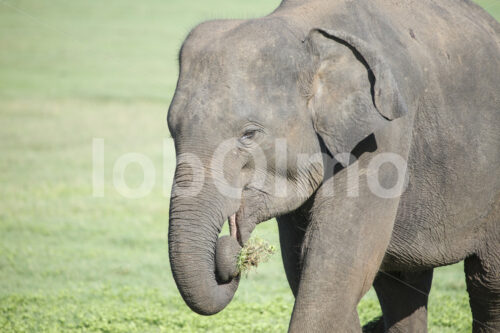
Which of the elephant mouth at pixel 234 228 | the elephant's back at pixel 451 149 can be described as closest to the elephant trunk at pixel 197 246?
the elephant mouth at pixel 234 228

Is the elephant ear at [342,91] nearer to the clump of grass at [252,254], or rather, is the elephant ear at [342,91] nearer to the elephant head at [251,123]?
the elephant head at [251,123]

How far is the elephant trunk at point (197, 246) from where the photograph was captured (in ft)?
12.4

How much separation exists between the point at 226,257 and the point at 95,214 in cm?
802

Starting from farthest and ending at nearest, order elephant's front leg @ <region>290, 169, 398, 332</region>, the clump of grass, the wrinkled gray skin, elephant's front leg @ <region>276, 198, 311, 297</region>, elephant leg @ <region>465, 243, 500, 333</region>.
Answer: elephant leg @ <region>465, 243, 500, 333</region>, elephant's front leg @ <region>276, 198, 311, 297</region>, elephant's front leg @ <region>290, 169, 398, 332</region>, the clump of grass, the wrinkled gray skin

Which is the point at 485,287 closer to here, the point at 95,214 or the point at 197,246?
the point at 197,246

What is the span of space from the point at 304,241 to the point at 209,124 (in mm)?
859

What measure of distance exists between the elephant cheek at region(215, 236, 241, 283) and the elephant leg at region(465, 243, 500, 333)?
204 centimetres

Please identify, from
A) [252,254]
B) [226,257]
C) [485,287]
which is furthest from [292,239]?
[485,287]

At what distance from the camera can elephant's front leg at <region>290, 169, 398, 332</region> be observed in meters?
4.16

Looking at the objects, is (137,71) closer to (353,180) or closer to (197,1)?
(197,1)

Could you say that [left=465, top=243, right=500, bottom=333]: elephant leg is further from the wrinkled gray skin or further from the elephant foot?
the elephant foot

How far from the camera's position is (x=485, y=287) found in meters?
5.42

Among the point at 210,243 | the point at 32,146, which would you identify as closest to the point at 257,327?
the point at 210,243

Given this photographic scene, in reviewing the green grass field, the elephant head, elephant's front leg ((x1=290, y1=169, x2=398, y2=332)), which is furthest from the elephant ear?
the green grass field
